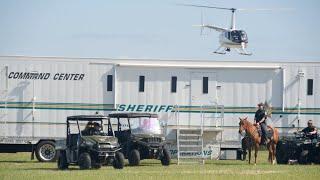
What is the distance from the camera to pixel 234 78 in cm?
3547

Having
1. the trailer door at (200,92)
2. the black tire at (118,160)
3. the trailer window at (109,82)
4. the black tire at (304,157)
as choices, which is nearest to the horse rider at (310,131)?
the black tire at (304,157)

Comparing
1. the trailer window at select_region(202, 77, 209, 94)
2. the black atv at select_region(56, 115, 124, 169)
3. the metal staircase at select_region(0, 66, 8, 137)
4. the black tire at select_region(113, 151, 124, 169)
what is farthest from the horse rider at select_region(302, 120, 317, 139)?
the metal staircase at select_region(0, 66, 8, 137)

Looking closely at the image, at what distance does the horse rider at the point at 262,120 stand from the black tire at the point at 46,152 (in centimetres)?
771

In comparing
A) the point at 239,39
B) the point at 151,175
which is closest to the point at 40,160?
the point at 151,175

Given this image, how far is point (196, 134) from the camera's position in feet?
114

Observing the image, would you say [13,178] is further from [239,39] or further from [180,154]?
[239,39]

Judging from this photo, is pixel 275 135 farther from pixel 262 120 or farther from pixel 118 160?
pixel 118 160

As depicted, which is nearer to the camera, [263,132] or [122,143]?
[122,143]

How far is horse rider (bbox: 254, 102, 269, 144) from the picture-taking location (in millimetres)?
33562

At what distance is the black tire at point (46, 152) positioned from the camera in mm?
34188

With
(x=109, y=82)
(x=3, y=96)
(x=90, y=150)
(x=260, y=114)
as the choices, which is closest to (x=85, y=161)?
(x=90, y=150)

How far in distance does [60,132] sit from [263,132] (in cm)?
777

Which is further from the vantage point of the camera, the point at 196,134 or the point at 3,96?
the point at 3,96

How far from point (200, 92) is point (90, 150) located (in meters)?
8.27
